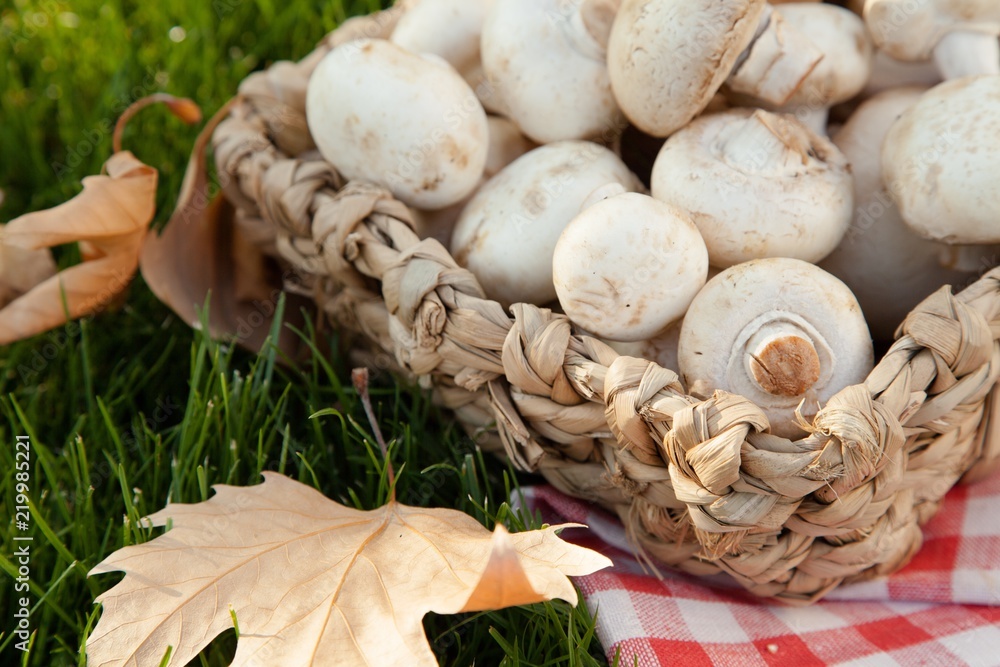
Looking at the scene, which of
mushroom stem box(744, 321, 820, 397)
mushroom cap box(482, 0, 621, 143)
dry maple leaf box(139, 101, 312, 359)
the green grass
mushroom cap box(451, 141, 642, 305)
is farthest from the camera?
dry maple leaf box(139, 101, 312, 359)

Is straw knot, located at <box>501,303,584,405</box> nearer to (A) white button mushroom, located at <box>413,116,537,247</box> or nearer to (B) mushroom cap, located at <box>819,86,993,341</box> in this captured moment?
(A) white button mushroom, located at <box>413,116,537,247</box>

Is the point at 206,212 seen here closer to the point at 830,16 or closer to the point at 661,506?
the point at 661,506

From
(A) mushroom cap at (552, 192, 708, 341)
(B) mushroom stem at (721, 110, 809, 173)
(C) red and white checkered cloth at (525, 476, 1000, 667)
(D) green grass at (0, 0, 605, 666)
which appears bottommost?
(C) red and white checkered cloth at (525, 476, 1000, 667)

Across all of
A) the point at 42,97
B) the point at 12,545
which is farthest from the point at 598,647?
the point at 42,97

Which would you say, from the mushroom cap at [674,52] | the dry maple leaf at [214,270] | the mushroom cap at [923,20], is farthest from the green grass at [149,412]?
the mushroom cap at [923,20]

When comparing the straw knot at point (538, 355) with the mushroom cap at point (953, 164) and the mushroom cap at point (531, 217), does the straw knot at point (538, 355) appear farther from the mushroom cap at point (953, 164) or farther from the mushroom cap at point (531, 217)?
the mushroom cap at point (953, 164)

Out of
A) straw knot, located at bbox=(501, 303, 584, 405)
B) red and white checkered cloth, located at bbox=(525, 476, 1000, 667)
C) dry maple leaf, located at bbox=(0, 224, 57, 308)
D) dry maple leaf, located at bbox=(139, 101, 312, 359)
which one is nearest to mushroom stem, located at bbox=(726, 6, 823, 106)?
straw knot, located at bbox=(501, 303, 584, 405)

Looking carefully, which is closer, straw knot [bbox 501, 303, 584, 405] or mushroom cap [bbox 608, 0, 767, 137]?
straw knot [bbox 501, 303, 584, 405]

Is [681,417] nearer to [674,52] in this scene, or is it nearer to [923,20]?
[674,52]
